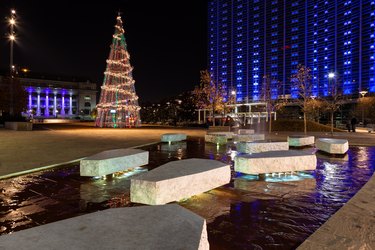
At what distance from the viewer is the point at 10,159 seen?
9.90 metres

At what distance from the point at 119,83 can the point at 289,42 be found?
11016cm

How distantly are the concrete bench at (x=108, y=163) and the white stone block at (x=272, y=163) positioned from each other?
292 cm

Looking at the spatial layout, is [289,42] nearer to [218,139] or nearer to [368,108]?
[368,108]

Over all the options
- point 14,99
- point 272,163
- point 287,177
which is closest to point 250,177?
point 272,163

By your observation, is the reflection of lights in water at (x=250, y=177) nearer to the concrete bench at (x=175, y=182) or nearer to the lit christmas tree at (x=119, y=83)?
the concrete bench at (x=175, y=182)

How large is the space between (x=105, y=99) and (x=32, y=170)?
2747 cm

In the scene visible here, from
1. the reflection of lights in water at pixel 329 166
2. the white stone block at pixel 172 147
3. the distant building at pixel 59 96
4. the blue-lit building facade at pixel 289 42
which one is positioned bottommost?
the reflection of lights in water at pixel 329 166

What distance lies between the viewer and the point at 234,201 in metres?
5.53

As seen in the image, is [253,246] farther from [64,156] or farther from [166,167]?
[64,156]

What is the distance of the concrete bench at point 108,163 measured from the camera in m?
7.22

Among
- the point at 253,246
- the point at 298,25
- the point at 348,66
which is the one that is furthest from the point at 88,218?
the point at 298,25

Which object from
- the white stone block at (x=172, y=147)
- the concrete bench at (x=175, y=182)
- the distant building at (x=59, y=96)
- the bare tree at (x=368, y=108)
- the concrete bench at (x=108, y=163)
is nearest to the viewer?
the concrete bench at (x=175, y=182)

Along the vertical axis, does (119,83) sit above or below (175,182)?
above

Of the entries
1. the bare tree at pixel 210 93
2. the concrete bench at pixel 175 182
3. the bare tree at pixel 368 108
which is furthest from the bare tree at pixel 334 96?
the bare tree at pixel 368 108
